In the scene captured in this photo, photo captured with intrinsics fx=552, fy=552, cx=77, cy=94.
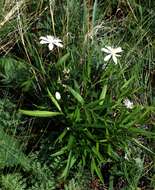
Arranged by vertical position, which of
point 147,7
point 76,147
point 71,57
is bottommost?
point 76,147

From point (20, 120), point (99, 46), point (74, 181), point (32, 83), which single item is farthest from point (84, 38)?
point (74, 181)

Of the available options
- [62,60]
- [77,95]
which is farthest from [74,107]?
[62,60]

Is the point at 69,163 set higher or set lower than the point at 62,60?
lower

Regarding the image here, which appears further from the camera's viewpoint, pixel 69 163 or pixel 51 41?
pixel 51 41

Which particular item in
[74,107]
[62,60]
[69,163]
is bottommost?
[69,163]

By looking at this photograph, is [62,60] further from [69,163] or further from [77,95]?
[69,163]

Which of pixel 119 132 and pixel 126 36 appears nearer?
pixel 119 132

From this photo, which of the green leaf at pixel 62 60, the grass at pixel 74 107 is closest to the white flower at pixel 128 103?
the grass at pixel 74 107

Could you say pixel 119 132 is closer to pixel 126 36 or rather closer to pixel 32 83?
pixel 32 83
